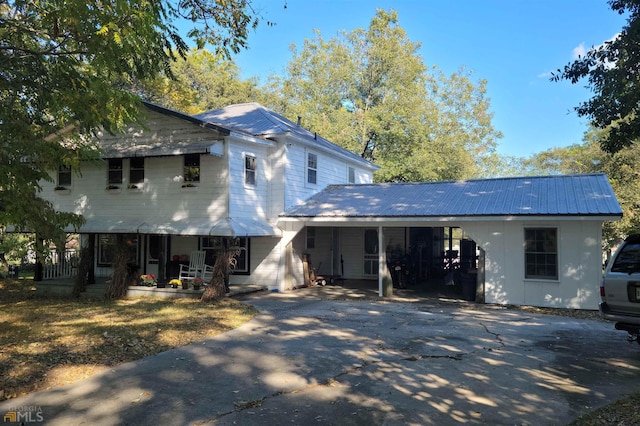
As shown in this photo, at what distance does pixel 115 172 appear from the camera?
16328mm

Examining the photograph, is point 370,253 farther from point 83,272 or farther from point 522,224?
point 83,272

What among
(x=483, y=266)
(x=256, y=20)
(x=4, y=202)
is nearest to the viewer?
(x=4, y=202)

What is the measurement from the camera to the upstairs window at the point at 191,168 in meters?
14.9

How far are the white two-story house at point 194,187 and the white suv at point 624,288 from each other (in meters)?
9.54

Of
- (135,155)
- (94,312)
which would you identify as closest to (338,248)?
(135,155)

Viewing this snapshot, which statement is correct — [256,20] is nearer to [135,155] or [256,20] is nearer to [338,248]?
[135,155]

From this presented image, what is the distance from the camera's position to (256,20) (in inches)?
372

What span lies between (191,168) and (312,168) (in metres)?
4.90

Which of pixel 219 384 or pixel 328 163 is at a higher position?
pixel 328 163

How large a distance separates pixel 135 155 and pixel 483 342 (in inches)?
475

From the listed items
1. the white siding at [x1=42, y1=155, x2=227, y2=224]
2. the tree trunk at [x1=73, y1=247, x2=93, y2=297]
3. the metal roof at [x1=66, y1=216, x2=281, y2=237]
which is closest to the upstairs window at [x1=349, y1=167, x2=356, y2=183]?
the metal roof at [x1=66, y1=216, x2=281, y2=237]

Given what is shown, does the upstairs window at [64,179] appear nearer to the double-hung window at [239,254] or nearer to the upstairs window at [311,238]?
the double-hung window at [239,254]

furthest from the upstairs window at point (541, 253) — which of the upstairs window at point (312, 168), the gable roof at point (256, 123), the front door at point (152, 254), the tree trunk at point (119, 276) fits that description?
the front door at point (152, 254)

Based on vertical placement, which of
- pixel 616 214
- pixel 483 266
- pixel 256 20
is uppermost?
pixel 256 20
